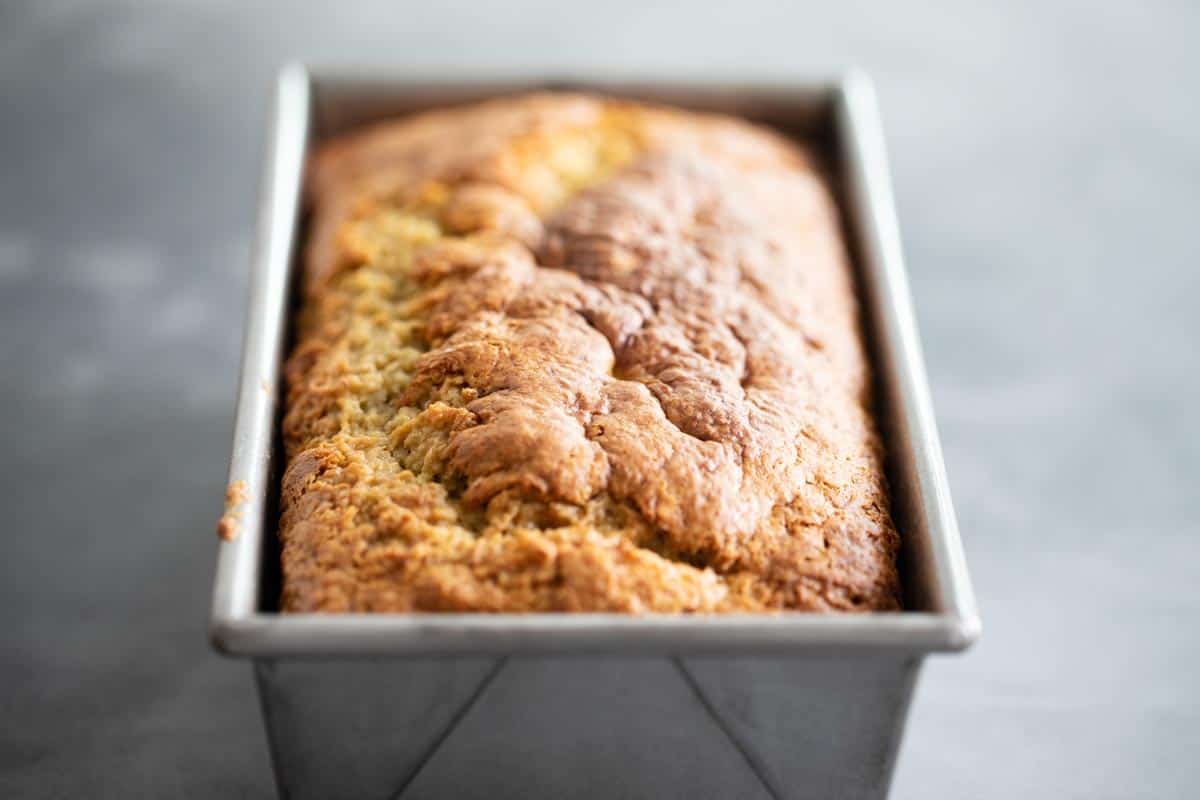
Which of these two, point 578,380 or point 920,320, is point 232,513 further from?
point 920,320

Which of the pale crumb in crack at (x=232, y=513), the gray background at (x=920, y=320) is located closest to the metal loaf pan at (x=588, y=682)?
the pale crumb in crack at (x=232, y=513)

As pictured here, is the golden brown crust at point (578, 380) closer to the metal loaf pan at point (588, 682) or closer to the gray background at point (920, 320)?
the metal loaf pan at point (588, 682)

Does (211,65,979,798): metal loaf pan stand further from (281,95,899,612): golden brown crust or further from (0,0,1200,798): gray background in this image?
(0,0,1200,798): gray background

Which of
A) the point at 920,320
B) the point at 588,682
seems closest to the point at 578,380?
the point at 588,682

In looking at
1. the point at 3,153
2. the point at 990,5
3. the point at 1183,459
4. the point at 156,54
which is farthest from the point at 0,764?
the point at 990,5

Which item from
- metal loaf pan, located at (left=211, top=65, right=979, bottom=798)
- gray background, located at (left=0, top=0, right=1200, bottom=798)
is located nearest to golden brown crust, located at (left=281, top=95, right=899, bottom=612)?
metal loaf pan, located at (left=211, top=65, right=979, bottom=798)

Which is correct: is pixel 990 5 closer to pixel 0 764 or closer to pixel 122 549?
pixel 122 549
